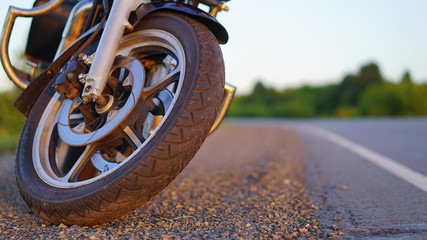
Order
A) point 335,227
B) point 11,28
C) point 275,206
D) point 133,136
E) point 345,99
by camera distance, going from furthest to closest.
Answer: point 345,99 < point 11,28 < point 275,206 < point 133,136 < point 335,227

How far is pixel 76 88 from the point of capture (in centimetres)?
242

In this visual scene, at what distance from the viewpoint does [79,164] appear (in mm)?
2318

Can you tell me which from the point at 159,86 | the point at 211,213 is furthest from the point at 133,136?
the point at 211,213

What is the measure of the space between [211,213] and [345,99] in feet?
206

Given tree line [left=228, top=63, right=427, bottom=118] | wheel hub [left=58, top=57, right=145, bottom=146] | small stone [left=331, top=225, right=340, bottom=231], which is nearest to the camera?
small stone [left=331, top=225, right=340, bottom=231]

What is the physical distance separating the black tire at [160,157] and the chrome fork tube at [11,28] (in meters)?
1.03

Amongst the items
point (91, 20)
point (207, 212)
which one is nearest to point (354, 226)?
point (207, 212)

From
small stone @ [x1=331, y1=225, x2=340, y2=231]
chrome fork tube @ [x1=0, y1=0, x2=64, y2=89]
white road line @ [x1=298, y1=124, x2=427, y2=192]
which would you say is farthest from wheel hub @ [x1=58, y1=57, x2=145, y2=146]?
white road line @ [x1=298, y1=124, x2=427, y2=192]

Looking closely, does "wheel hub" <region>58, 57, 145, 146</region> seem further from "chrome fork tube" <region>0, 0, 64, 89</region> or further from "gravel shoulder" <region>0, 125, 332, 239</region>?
"chrome fork tube" <region>0, 0, 64, 89</region>

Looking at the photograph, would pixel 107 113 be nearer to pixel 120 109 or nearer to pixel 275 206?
pixel 120 109

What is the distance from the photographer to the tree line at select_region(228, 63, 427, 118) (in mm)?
47781

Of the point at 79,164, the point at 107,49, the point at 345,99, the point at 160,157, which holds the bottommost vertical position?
the point at 79,164

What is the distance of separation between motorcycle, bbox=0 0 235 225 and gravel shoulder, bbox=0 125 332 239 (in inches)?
5.0

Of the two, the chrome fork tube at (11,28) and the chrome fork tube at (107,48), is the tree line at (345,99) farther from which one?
the chrome fork tube at (107,48)
